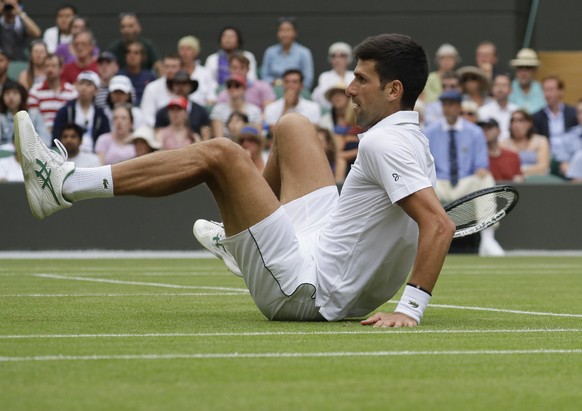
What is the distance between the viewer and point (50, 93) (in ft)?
56.1

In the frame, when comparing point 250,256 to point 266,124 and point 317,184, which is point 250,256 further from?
point 266,124

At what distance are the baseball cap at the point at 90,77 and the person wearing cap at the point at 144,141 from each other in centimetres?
111

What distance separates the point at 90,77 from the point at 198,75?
2.07 m

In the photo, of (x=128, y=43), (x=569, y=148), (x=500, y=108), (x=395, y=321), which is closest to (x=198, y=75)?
(x=128, y=43)

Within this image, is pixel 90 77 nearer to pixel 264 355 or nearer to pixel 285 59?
pixel 285 59

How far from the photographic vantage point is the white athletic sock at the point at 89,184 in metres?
6.02

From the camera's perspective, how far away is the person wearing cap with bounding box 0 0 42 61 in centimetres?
1900

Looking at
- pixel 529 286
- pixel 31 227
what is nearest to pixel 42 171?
pixel 529 286

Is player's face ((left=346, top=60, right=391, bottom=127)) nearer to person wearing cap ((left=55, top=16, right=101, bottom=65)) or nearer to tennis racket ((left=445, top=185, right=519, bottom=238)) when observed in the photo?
tennis racket ((left=445, top=185, right=519, bottom=238))

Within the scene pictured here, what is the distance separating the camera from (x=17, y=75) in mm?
18359

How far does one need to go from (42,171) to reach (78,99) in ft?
35.2

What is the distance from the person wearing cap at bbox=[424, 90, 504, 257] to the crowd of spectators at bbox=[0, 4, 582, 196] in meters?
0.02

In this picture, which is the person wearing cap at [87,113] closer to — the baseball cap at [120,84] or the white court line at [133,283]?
the baseball cap at [120,84]

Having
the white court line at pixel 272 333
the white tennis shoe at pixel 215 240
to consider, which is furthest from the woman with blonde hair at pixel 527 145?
the white court line at pixel 272 333
